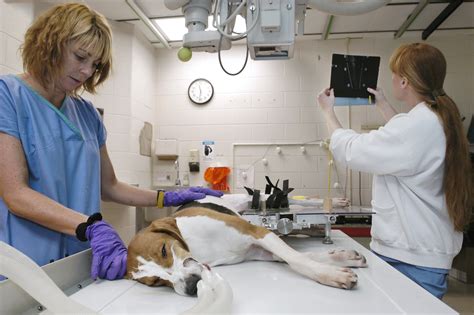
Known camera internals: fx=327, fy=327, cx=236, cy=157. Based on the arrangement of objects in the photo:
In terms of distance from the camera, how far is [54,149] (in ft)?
3.67

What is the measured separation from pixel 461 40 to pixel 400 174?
3351 mm

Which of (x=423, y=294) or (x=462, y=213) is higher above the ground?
(x=462, y=213)

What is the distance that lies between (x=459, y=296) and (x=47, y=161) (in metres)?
3.42

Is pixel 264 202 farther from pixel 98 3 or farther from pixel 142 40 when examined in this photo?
pixel 142 40

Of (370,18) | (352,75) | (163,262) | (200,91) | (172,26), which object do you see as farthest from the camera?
(200,91)

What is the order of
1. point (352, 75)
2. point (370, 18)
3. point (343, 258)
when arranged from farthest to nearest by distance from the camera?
point (370, 18)
point (352, 75)
point (343, 258)

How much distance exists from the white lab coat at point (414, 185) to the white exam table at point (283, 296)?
12.9 inches

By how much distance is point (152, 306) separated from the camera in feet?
2.42

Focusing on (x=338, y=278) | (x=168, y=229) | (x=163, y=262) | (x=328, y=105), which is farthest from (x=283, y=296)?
(x=328, y=105)

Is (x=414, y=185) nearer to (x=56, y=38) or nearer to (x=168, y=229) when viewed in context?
(x=168, y=229)

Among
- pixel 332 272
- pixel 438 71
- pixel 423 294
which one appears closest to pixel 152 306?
pixel 332 272

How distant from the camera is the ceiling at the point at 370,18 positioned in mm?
3037

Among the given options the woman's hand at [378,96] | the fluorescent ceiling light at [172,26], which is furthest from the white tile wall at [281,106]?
the woman's hand at [378,96]

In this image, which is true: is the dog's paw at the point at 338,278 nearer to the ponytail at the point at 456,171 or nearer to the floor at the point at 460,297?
the ponytail at the point at 456,171
